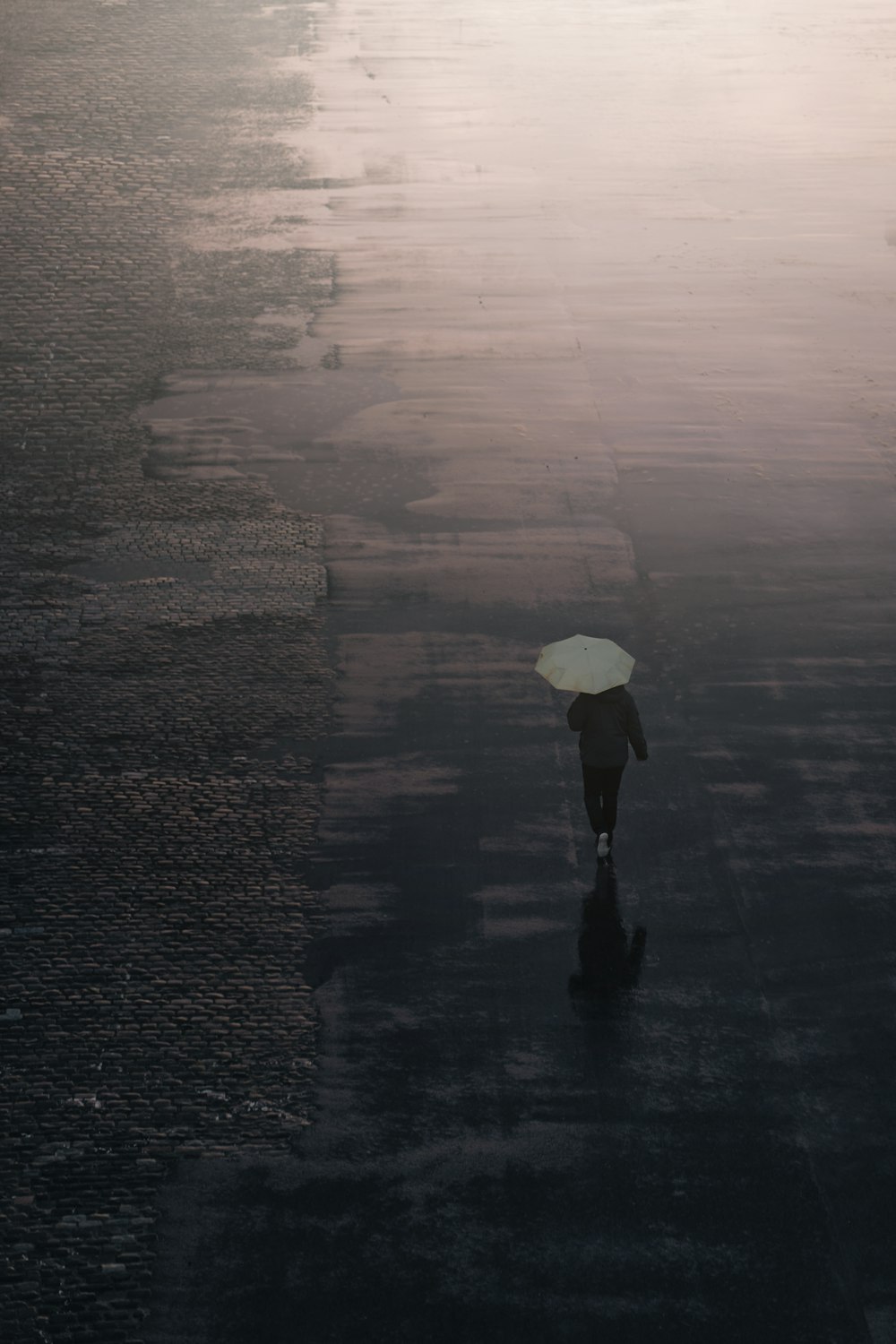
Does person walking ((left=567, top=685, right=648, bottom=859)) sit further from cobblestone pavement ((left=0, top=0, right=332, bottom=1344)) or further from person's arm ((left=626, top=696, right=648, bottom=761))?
cobblestone pavement ((left=0, top=0, right=332, bottom=1344))

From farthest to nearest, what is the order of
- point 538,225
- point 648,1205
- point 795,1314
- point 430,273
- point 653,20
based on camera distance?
point 653,20, point 538,225, point 430,273, point 648,1205, point 795,1314

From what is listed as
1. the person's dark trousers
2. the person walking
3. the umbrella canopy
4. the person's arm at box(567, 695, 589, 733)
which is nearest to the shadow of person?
the person's dark trousers

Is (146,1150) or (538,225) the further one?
(538,225)

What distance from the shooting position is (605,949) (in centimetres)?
605

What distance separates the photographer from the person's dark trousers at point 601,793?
6.36 meters

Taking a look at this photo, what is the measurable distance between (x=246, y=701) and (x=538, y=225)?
868 centimetres

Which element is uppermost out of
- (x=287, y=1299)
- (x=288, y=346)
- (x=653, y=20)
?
(x=653, y=20)

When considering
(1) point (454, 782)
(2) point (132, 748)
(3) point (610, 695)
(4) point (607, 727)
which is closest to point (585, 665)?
(3) point (610, 695)

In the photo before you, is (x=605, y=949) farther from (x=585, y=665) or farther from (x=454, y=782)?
(x=454, y=782)

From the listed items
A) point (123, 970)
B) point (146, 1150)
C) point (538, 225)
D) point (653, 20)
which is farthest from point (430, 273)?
point (653, 20)

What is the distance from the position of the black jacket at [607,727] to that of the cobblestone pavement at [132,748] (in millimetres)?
1490

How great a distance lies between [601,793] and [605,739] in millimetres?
305

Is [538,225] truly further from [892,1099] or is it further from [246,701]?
[892,1099]

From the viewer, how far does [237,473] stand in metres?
9.98
